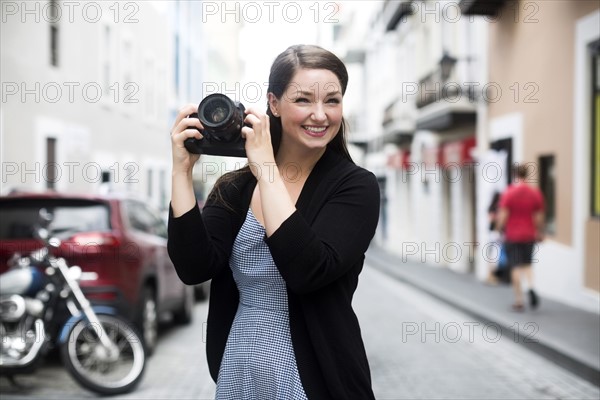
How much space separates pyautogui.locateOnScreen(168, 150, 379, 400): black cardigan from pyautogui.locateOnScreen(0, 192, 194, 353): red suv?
524 centimetres

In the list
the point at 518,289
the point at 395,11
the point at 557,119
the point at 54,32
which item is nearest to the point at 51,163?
the point at 54,32

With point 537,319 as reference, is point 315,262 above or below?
above

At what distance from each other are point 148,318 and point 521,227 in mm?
5292

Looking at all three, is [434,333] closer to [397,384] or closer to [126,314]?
[397,384]

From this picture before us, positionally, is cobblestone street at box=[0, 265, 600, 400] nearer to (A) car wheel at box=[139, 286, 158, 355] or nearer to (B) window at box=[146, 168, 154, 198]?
(A) car wheel at box=[139, 286, 158, 355]

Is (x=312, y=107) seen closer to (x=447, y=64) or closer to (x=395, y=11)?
(x=447, y=64)

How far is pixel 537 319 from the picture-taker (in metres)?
10.5

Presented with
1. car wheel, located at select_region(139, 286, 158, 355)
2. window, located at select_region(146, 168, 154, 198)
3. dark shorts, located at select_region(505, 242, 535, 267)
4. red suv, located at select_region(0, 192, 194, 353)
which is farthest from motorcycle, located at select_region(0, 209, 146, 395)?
window, located at select_region(146, 168, 154, 198)

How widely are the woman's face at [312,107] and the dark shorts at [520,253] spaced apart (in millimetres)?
9391

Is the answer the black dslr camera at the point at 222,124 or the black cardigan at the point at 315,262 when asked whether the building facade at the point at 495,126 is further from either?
the black dslr camera at the point at 222,124

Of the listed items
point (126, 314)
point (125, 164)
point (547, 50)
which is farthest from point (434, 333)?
point (125, 164)

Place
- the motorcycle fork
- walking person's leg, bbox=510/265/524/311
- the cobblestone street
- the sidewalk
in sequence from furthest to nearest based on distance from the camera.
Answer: walking person's leg, bbox=510/265/524/311 → the sidewalk → the cobblestone street → the motorcycle fork

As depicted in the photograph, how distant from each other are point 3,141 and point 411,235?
16.6 m

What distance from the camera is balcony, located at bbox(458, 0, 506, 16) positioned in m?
15.3
